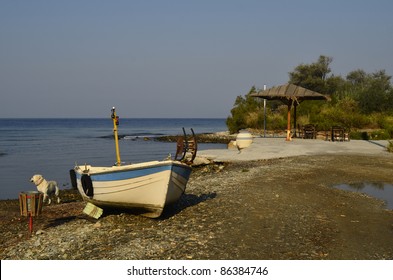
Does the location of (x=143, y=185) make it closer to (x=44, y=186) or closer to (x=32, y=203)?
(x=32, y=203)

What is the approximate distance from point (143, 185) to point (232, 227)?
2078 mm

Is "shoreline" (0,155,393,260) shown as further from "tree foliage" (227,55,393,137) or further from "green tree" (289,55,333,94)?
"green tree" (289,55,333,94)

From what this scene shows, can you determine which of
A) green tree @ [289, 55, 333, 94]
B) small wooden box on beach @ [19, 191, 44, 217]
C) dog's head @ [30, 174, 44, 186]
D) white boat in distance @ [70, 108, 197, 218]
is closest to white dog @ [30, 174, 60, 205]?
dog's head @ [30, 174, 44, 186]

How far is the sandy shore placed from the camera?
6977mm

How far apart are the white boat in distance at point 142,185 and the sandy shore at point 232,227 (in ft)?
1.17

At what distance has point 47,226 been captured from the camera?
9.66m

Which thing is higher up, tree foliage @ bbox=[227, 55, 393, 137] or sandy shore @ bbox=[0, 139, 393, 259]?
tree foliage @ bbox=[227, 55, 393, 137]

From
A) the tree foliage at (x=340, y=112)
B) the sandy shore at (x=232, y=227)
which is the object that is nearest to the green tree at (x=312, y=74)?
the tree foliage at (x=340, y=112)

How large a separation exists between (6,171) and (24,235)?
16.7 m

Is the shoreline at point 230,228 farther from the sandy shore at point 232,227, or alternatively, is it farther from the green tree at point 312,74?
the green tree at point 312,74

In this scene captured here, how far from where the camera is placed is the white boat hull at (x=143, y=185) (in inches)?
345

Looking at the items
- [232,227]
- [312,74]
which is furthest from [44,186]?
[312,74]

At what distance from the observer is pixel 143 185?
888 centimetres

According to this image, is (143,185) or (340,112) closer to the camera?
(143,185)
